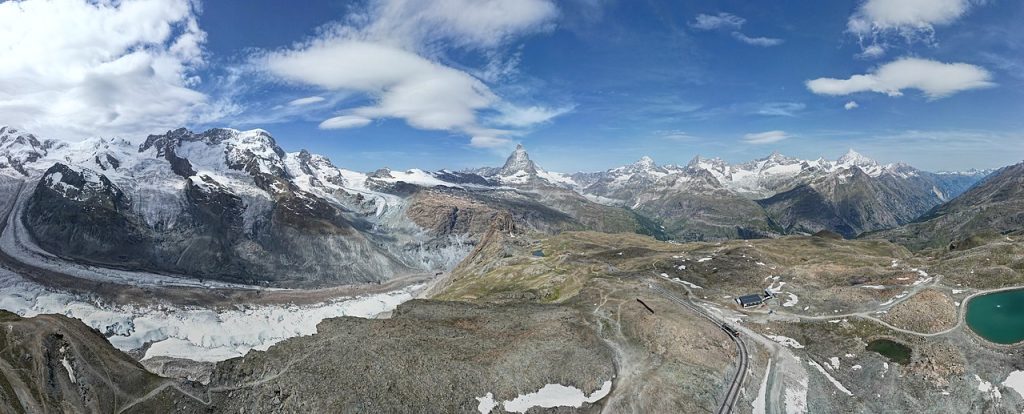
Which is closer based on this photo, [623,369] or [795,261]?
[623,369]

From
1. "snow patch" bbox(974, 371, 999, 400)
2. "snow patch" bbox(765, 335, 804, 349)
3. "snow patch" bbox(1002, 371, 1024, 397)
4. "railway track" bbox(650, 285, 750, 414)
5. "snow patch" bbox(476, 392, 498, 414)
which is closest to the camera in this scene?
"snow patch" bbox(476, 392, 498, 414)

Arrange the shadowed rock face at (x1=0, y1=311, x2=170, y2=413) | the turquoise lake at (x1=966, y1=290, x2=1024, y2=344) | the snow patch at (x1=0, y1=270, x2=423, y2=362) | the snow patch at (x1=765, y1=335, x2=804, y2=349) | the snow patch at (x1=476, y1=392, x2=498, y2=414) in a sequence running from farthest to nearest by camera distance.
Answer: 1. the snow patch at (x1=0, y1=270, x2=423, y2=362)
2. the snow patch at (x1=765, y1=335, x2=804, y2=349)
3. the turquoise lake at (x1=966, y1=290, x2=1024, y2=344)
4. the snow patch at (x1=476, y1=392, x2=498, y2=414)
5. the shadowed rock face at (x1=0, y1=311, x2=170, y2=413)

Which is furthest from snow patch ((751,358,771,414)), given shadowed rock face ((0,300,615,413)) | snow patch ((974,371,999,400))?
snow patch ((974,371,999,400))

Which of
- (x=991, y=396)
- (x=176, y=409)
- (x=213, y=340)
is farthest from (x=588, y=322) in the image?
(x=213, y=340)

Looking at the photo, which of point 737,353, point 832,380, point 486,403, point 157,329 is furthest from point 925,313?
point 157,329

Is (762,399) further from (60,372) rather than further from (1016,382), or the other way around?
(60,372)

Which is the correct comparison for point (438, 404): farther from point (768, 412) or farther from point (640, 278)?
point (640, 278)

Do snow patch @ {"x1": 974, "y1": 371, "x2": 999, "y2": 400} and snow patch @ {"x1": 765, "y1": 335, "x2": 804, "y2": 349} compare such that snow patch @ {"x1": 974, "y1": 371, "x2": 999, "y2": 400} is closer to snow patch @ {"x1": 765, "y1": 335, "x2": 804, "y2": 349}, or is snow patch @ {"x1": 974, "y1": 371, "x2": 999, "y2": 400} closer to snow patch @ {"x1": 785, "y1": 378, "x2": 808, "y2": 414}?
snow patch @ {"x1": 785, "y1": 378, "x2": 808, "y2": 414}

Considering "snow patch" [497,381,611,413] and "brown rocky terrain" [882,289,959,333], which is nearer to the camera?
"snow patch" [497,381,611,413]

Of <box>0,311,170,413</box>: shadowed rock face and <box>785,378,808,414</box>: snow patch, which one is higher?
<box>0,311,170,413</box>: shadowed rock face
